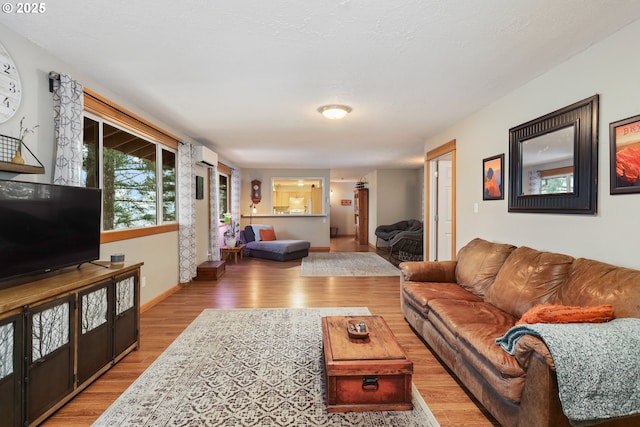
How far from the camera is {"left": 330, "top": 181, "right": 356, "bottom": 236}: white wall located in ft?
48.1

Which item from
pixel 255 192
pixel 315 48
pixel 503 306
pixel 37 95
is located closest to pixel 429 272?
pixel 503 306

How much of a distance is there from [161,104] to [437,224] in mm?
4572

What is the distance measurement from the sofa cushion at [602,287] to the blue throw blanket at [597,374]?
0.31m

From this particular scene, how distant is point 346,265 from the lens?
7.12 meters

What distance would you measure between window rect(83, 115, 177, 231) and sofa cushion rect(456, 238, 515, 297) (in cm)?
388

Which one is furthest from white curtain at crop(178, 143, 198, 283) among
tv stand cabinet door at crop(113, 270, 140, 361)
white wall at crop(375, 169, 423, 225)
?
white wall at crop(375, 169, 423, 225)

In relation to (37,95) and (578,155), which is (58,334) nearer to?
(37,95)

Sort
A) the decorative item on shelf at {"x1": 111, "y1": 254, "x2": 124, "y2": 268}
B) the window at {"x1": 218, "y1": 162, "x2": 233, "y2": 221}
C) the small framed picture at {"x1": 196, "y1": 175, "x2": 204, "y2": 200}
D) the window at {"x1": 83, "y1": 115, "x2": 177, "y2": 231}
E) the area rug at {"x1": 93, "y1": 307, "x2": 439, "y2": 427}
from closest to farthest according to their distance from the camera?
the area rug at {"x1": 93, "y1": 307, "x2": 439, "y2": 427}, the decorative item on shelf at {"x1": 111, "y1": 254, "x2": 124, "y2": 268}, the window at {"x1": 83, "y1": 115, "x2": 177, "y2": 231}, the small framed picture at {"x1": 196, "y1": 175, "x2": 204, "y2": 200}, the window at {"x1": 218, "y1": 162, "x2": 233, "y2": 221}

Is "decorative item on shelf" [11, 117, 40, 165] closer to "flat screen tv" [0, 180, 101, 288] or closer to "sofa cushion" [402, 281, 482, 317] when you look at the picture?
"flat screen tv" [0, 180, 101, 288]

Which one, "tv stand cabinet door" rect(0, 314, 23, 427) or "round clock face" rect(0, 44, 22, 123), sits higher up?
"round clock face" rect(0, 44, 22, 123)

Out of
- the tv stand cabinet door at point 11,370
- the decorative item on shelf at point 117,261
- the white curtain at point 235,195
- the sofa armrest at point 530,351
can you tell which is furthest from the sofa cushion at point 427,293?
the white curtain at point 235,195

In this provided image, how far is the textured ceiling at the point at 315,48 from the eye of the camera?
1.92 metres

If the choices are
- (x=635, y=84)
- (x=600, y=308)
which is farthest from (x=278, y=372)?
(x=635, y=84)

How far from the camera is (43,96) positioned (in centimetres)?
244
